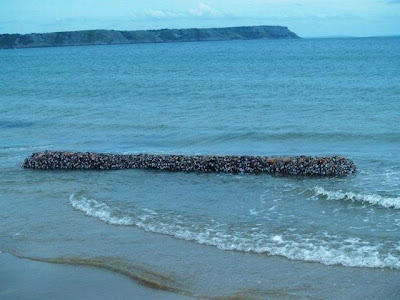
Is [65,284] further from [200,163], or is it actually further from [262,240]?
[200,163]

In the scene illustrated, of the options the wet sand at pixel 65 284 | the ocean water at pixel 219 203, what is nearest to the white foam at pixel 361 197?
the ocean water at pixel 219 203

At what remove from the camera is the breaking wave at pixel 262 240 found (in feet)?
51.6

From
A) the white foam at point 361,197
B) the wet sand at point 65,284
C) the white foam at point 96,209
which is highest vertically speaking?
the white foam at point 361,197

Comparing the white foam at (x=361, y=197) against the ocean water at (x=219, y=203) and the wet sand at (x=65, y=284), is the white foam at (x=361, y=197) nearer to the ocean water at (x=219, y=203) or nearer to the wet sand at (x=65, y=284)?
the ocean water at (x=219, y=203)

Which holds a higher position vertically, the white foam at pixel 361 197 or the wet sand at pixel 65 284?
the white foam at pixel 361 197

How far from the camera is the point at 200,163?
84.3 ft

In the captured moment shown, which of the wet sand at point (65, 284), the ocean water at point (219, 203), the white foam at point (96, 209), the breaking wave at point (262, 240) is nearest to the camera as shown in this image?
the wet sand at point (65, 284)

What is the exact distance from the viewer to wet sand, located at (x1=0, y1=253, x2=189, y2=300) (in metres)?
13.9

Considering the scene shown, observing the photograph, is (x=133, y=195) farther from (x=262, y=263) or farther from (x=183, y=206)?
(x=262, y=263)

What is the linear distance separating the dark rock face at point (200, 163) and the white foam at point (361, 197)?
2.54 m

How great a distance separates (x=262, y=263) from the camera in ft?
51.4

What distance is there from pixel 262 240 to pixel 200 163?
8.91 m

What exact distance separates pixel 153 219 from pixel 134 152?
36.3 ft

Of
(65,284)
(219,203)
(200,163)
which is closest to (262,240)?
(219,203)
